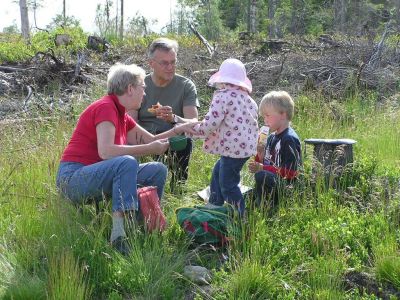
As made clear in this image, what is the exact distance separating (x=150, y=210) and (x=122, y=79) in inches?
37.3

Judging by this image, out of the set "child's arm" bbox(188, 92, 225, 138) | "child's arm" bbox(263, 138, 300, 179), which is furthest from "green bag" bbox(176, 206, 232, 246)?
"child's arm" bbox(263, 138, 300, 179)

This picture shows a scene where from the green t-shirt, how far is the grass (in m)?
0.77

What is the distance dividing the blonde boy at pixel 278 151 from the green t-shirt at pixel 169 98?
923 mm

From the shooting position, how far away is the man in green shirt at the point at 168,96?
5.02 meters

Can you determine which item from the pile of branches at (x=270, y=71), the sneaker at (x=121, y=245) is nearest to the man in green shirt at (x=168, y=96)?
the sneaker at (x=121, y=245)

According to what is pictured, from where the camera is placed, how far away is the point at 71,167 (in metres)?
3.93

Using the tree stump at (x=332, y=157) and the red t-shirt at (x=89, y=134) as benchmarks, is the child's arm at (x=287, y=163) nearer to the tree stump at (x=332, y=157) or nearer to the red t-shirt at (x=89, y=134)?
the tree stump at (x=332, y=157)

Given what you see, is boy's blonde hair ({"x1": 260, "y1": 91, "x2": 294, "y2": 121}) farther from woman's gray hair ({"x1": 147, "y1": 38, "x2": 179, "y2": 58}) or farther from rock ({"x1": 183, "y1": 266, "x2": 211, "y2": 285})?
rock ({"x1": 183, "y1": 266, "x2": 211, "y2": 285})

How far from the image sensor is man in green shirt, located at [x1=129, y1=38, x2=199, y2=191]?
502 cm

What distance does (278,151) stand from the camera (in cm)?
451

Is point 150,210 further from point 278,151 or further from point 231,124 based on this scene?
point 278,151

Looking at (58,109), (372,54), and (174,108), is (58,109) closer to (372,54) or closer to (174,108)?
(174,108)

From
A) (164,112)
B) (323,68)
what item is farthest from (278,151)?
(323,68)

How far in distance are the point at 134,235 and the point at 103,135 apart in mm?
777
